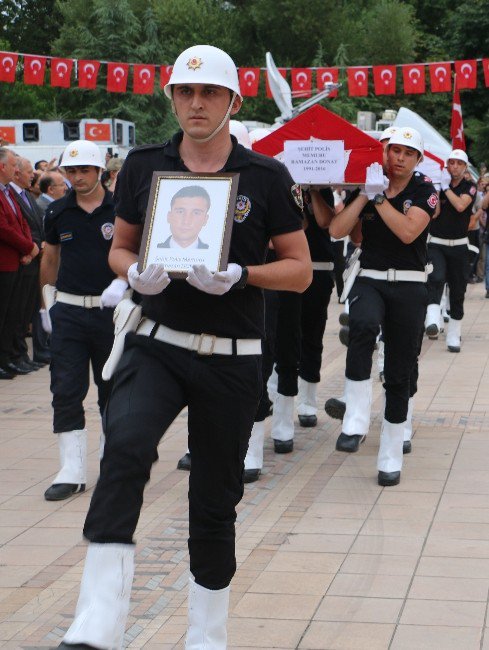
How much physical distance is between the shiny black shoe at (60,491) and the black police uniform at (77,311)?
12.4 inches

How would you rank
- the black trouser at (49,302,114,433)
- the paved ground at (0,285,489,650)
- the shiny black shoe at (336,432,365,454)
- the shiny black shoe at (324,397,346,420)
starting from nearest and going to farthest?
the paved ground at (0,285,489,650), the black trouser at (49,302,114,433), the shiny black shoe at (336,432,365,454), the shiny black shoe at (324,397,346,420)

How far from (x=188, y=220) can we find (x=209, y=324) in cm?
35

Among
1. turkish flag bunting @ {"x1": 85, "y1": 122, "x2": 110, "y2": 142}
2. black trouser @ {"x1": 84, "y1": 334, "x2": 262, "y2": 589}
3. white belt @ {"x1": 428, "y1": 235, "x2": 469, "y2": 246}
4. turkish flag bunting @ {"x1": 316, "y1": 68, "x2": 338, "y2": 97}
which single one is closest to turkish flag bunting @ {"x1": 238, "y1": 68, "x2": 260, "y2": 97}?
turkish flag bunting @ {"x1": 316, "y1": 68, "x2": 338, "y2": 97}

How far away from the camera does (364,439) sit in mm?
8820

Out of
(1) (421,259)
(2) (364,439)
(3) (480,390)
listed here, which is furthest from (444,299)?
(1) (421,259)

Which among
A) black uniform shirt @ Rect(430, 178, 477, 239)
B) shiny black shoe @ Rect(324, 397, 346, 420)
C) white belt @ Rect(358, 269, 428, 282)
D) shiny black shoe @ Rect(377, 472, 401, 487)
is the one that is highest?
white belt @ Rect(358, 269, 428, 282)

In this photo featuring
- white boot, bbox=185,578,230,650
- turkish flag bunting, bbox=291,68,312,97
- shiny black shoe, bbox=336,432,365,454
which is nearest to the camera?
white boot, bbox=185,578,230,650

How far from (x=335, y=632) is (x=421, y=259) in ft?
10.4

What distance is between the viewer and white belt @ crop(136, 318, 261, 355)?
413 cm

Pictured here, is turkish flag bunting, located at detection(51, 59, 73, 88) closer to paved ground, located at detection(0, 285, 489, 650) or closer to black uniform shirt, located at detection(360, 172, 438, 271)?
paved ground, located at detection(0, 285, 489, 650)

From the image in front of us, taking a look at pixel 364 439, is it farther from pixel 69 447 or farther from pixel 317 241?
pixel 69 447

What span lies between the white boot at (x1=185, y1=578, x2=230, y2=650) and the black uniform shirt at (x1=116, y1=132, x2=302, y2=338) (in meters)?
0.87

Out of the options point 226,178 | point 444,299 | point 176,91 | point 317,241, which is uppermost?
point 176,91

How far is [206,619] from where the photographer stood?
4262mm
